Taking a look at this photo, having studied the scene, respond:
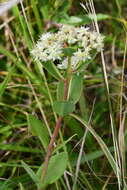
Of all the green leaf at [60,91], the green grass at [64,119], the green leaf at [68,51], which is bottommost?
the green grass at [64,119]

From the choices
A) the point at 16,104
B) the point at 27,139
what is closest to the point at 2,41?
the point at 16,104

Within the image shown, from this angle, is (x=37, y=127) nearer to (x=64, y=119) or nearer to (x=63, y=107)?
(x=63, y=107)

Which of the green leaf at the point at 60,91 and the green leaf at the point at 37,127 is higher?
the green leaf at the point at 60,91

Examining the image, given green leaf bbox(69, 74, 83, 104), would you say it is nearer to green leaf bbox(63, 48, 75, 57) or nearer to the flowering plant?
the flowering plant

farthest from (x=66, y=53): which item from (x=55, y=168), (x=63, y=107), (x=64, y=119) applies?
(x=64, y=119)

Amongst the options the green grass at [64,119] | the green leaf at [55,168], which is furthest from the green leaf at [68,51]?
the green leaf at [55,168]

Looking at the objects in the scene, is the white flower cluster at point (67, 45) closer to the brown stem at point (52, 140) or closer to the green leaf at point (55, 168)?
the brown stem at point (52, 140)

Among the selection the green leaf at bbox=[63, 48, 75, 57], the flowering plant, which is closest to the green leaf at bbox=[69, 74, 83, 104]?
the flowering plant

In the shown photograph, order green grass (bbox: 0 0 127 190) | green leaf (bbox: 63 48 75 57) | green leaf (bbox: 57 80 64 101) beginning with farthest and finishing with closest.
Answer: green grass (bbox: 0 0 127 190) < green leaf (bbox: 57 80 64 101) < green leaf (bbox: 63 48 75 57)

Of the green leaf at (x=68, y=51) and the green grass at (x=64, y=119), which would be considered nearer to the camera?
the green leaf at (x=68, y=51)

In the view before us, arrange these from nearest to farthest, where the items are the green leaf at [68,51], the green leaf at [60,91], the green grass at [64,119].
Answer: the green leaf at [68,51] < the green leaf at [60,91] < the green grass at [64,119]
